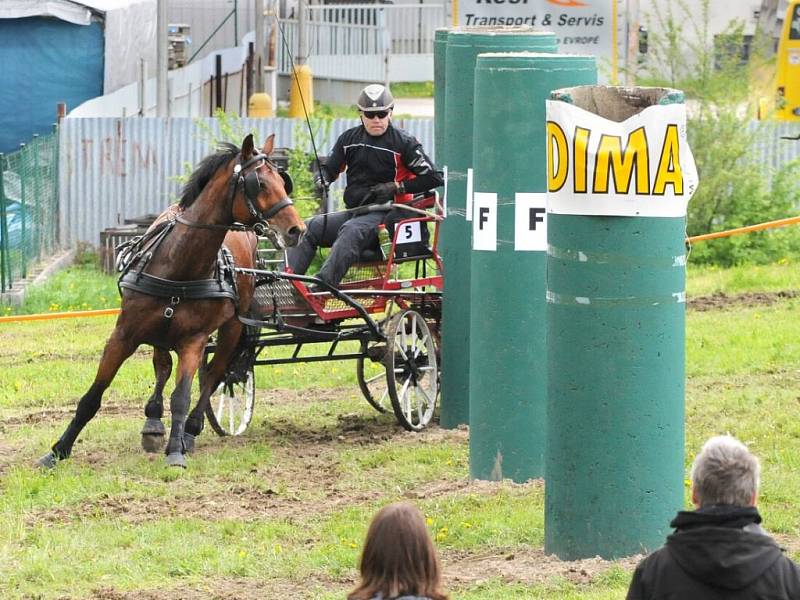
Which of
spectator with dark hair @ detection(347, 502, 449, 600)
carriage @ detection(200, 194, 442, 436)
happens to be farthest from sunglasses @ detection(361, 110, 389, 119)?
spectator with dark hair @ detection(347, 502, 449, 600)

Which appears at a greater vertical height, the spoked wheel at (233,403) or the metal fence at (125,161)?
the metal fence at (125,161)

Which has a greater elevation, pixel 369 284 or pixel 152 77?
pixel 152 77

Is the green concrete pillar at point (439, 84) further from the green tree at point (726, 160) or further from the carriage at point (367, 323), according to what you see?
the green tree at point (726, 160)

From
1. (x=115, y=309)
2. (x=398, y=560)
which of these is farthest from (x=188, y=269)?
(x=115, y=309)

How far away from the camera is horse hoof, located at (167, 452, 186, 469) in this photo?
33.6 feet

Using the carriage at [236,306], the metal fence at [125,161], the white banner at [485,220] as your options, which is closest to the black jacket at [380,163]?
the carriage at [236,306]

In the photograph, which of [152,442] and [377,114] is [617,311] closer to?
[152,442]

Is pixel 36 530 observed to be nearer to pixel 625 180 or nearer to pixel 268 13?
pixel 625 180

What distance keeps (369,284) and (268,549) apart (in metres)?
3.95

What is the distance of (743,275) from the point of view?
17.5 metres

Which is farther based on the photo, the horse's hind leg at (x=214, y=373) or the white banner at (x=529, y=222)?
the horse's hind leg at (x=214, y=373)

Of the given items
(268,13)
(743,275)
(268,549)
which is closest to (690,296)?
(743,275)

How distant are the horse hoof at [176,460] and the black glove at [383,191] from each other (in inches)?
100

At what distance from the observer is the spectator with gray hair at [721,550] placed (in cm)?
447
